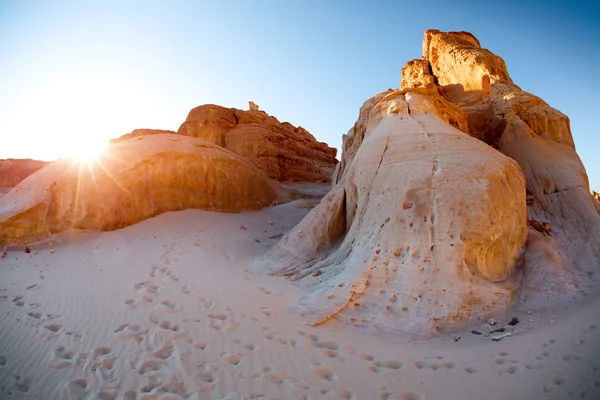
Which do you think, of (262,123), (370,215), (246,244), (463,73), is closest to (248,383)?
(370,215)

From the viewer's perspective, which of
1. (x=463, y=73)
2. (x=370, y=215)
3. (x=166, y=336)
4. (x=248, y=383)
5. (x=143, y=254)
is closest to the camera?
(x=248, y=383)

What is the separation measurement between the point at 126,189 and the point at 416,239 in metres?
6.11

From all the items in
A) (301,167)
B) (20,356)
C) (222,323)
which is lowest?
(20,356)

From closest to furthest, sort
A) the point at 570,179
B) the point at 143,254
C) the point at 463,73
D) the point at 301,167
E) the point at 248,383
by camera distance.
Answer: the point at 248,383, the point at 143,254, the point at 570,179, the point at 463,73, the point at 301,167

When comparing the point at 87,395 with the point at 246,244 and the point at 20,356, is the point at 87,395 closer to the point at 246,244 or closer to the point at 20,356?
the point at 20,356

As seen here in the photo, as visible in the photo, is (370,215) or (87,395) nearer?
(87,395)

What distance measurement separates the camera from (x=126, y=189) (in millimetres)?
7105

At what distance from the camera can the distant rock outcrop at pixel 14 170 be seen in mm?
21422

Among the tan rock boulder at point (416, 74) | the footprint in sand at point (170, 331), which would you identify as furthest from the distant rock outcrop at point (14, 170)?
the footprint in sand at point (170, 331)

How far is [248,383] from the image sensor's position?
263 centimetres

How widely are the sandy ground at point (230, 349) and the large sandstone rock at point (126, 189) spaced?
164cm

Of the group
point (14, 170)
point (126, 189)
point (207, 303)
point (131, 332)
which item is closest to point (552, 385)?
point (207, 303)

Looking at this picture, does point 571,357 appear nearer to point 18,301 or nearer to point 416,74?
point 18,301

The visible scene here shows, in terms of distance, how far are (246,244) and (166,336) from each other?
3897 millimetres
